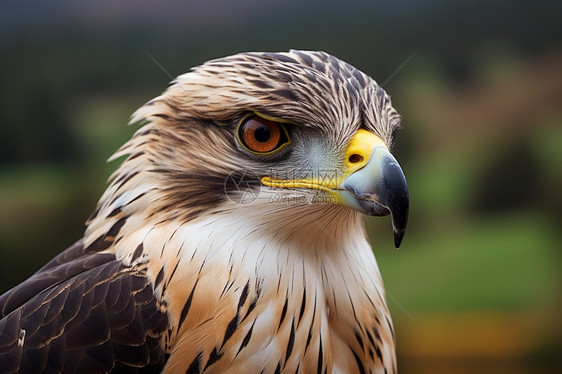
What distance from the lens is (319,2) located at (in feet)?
6.76

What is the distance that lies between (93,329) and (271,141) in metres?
0.39

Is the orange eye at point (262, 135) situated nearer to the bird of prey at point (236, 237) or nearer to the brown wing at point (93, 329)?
the bird of prey at point (236, 237)

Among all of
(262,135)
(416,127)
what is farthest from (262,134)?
(416,127)

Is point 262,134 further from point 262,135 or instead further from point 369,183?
point 369,183

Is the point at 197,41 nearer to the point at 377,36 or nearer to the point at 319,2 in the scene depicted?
the point at 319,2

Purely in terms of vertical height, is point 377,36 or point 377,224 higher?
point 377,36

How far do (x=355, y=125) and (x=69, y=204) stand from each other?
4.96 ft

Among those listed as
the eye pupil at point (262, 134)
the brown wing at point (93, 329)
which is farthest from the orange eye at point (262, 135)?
the brown wing at point (93, 329)

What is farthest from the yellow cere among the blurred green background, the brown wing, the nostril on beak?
the blurred green background

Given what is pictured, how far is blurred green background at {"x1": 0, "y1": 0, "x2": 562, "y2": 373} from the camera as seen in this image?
204 centimetres

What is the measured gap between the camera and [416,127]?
6.87 ft

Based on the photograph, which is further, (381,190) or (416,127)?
(416,127)

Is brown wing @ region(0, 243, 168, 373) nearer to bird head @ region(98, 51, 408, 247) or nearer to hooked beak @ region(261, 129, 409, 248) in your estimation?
bird head @ region(98, 51, 408, 247)

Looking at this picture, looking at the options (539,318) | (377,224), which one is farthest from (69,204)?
(539,318)
